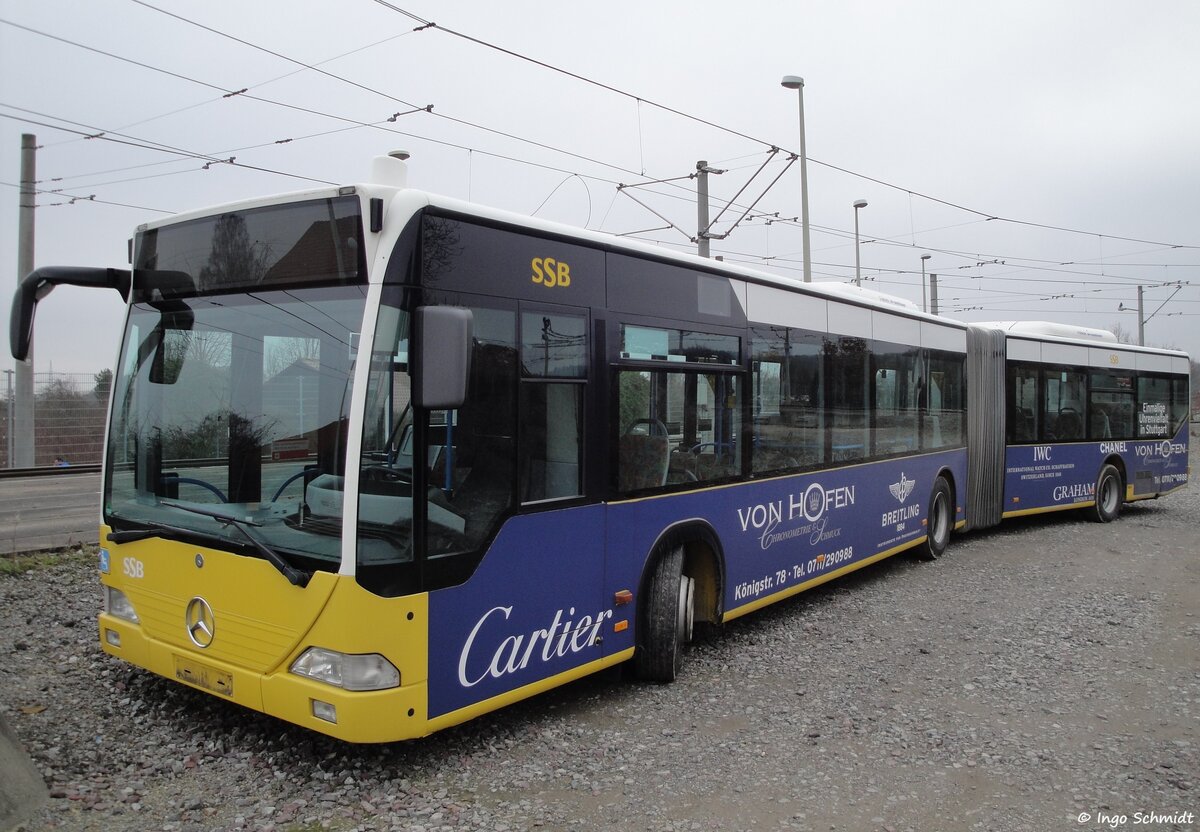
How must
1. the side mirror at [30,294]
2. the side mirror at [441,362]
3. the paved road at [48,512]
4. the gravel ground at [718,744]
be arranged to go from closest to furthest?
the side mirror at [441,362] → the gravel ground at [718,744] → the side mirror at [30,294] → the paved road at [48,512]

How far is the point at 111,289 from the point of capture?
4.96 meters

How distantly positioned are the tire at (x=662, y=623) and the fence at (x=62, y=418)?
15819mm

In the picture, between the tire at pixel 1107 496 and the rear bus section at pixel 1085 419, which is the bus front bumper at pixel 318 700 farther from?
the tire at pixel 1107 496

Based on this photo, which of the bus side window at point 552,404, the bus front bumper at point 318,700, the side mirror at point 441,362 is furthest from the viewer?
the bus side window at point 552,404

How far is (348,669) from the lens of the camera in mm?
3896

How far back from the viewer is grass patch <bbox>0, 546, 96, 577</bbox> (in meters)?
7.72

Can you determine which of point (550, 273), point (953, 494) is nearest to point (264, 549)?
point (550, 273)

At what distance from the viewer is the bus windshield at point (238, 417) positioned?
4051 mm

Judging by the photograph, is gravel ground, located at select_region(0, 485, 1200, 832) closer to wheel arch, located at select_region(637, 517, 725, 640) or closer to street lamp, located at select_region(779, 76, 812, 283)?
wheel arch, located at select_region(637, 517, 725, 640)

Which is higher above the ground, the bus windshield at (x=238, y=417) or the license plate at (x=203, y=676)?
the bus windshield at (x=238, y=417)

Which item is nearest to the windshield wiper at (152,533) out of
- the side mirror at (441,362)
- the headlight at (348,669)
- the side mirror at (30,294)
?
the headlight at (348,669)

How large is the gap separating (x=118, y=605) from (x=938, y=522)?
9.23 m

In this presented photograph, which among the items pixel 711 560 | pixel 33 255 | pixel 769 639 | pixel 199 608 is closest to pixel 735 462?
pixel 711 560

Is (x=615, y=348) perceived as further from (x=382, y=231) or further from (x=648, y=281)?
(x=382, y=231)
